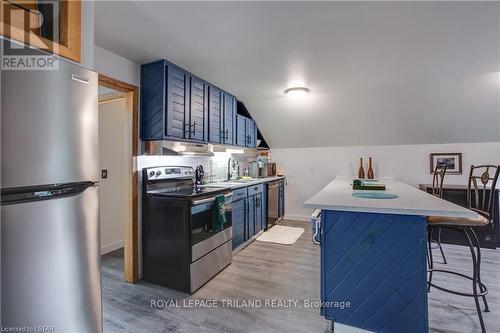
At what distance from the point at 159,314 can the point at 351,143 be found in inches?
163

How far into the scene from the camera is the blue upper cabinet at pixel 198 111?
301 centimetres

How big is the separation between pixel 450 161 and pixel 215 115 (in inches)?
155

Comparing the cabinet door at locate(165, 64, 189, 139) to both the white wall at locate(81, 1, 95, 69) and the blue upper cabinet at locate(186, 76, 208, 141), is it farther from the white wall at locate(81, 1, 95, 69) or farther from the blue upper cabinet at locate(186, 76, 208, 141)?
the white wall at locate(81, 1, 95, 69)

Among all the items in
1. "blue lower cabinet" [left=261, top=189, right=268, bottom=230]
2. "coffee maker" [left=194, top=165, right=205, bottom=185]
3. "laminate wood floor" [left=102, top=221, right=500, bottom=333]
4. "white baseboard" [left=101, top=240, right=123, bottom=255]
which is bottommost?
"laminate wood floor" [left=102, top=221, right=500, bottom=333]

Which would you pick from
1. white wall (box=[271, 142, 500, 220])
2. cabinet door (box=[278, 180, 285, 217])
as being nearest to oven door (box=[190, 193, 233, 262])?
white wall (box=[271, 142, 500, 220])

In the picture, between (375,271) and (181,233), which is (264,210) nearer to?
(181,233)

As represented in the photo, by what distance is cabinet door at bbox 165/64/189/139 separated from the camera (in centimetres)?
264

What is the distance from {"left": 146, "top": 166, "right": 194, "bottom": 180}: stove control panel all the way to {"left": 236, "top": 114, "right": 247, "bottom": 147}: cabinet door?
116 cm

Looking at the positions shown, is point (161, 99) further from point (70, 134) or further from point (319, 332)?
point (319, 332)

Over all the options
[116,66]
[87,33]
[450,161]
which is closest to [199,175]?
[116,66]

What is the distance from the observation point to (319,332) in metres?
1.81

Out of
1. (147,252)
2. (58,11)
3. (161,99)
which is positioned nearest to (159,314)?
(147,252)

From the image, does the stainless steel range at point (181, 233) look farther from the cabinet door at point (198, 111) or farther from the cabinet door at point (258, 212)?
the cabinet door at point (258, 212)

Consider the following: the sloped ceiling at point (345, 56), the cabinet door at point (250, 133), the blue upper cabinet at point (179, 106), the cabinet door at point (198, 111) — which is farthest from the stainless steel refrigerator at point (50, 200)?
the cabinet door at point (250, 133)
